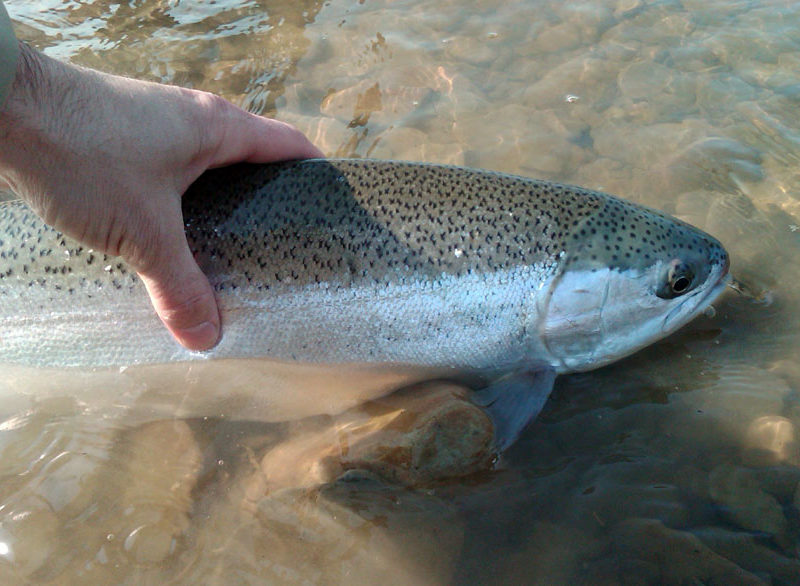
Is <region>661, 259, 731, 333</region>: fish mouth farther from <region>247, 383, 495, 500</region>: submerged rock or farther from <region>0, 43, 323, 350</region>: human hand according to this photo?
<region>0, 43, 323, 350</region>: human hand

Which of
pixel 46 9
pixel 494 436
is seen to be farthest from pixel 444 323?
pixel 46 9

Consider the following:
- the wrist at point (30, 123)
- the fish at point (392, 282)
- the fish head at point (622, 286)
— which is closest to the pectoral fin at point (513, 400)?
Answer: the fish at point (392, 282)

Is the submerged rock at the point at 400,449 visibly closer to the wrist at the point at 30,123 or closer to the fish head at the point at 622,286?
the fish head at the point at 622,286

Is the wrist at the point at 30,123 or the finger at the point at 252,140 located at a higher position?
the wrist at the point at 30,123

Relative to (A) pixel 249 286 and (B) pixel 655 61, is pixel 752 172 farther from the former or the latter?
(A) pixel 249 286

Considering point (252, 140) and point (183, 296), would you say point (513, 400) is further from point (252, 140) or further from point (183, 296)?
point (252, 140)

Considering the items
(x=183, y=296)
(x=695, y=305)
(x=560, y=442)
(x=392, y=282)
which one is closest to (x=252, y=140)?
(x=183, y=296)
